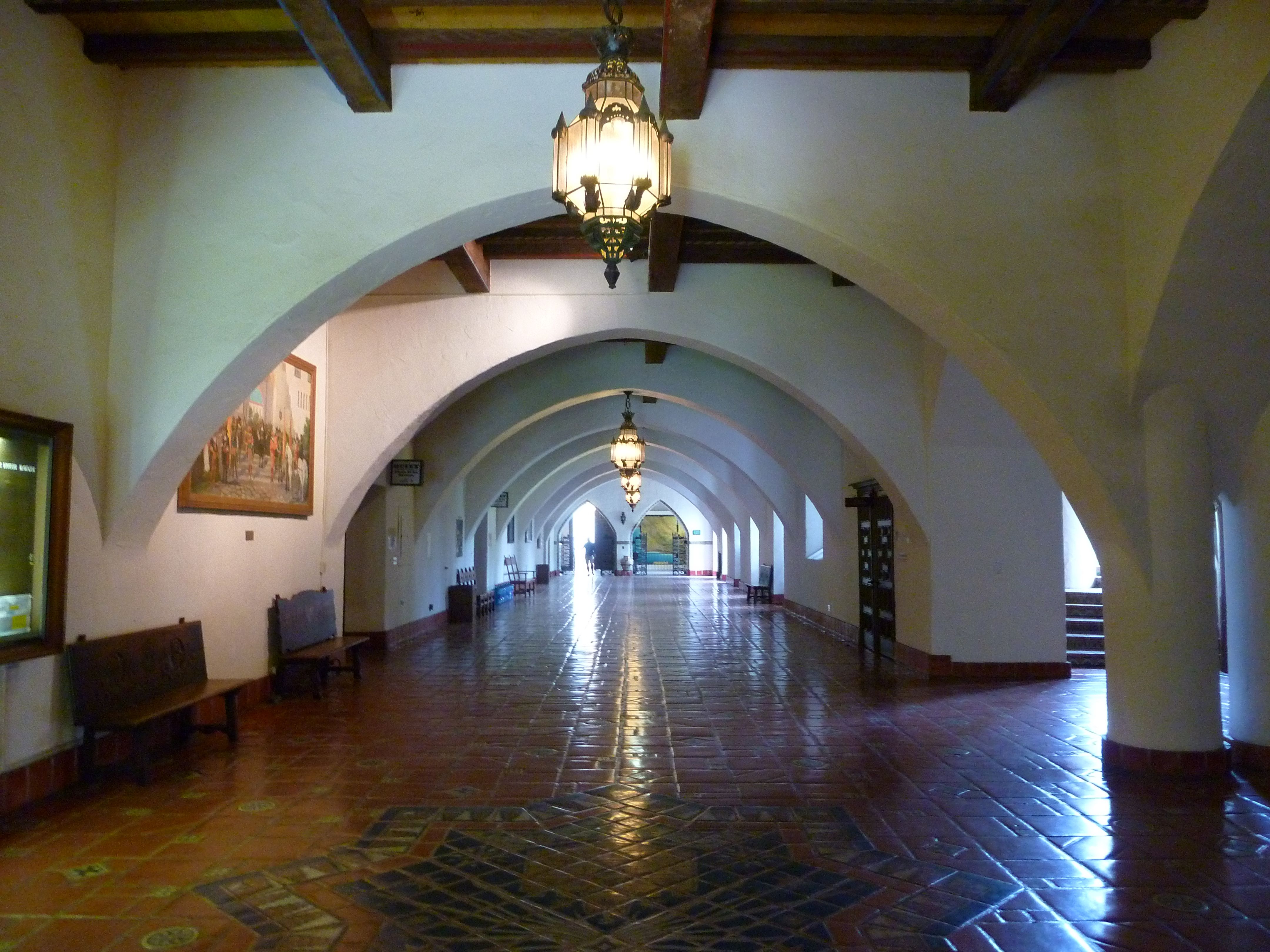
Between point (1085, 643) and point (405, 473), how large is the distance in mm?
8033

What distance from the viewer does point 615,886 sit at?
3.59 meters

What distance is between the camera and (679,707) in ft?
24.2

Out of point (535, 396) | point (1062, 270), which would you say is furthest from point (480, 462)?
point (1062, 270)

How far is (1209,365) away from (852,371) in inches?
158

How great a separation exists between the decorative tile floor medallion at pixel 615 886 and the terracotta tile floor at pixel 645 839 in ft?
0.05

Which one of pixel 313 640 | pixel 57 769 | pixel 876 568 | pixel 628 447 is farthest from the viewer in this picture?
pixel 628 447

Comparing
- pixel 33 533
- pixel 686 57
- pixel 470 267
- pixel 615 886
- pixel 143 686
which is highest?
pixel 686 57

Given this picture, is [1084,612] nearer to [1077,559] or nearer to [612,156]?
[1077,559]

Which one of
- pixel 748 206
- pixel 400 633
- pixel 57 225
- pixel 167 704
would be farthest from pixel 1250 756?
pixel 400 633

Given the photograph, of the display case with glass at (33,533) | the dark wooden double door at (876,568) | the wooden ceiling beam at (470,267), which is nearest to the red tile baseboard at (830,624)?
the dark wooden double door at (876,568)

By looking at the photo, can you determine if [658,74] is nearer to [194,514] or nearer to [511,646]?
[194,514]

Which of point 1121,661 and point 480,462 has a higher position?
point 480,462

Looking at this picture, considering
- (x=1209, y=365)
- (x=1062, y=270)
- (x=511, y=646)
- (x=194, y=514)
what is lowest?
(x=511, y=646)

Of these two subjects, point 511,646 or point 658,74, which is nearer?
point 658,74
